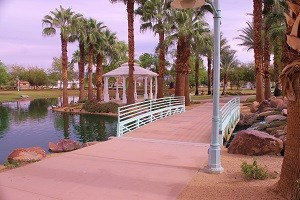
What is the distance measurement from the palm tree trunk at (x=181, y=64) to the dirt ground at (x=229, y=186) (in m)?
21.2

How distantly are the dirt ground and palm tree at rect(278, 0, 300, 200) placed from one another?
0.37m

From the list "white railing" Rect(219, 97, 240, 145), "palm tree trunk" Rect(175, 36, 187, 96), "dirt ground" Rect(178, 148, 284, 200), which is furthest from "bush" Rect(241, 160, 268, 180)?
"palm tree trunk" Rect(175, 36, 187, 96)

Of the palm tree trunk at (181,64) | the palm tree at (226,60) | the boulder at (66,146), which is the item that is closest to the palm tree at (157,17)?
the palm tree trunk at (181,64)

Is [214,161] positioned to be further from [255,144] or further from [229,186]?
[255,144]

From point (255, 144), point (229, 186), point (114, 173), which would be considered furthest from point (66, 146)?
point (229, 186)

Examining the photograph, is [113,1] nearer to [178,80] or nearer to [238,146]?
[178,80]

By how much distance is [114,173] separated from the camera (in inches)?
288

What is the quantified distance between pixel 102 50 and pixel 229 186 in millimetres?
37127

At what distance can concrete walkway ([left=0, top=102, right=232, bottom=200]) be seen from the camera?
19.7 feet

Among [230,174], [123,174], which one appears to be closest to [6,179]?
[123,174]

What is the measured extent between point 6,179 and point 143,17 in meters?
25.2

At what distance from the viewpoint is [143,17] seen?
30.2m

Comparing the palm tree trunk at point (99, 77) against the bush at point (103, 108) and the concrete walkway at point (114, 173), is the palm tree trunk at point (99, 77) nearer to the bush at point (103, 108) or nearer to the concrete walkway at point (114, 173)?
the bush at point (103, 108)

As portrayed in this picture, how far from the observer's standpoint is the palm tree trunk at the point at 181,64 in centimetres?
2834
